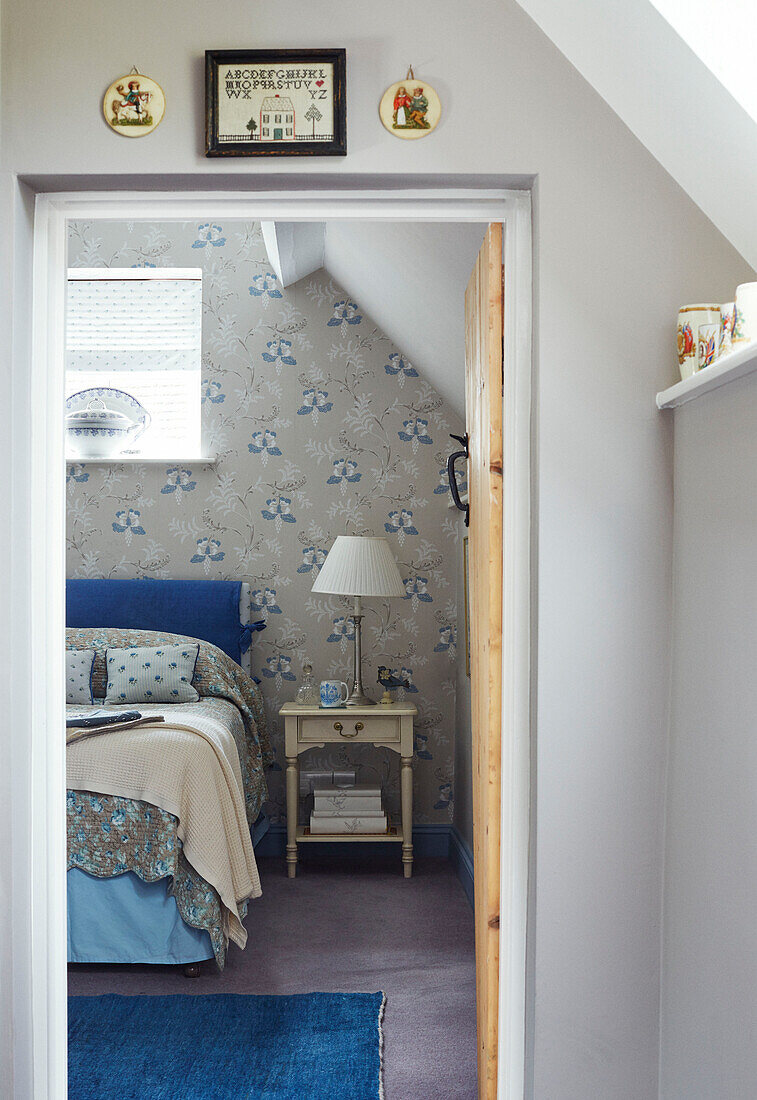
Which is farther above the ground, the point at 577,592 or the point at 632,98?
the point at 632,98

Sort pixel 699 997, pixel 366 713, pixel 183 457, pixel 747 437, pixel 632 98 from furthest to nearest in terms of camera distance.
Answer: pixel 183 457, pixel 366 713, pixel 632 98, pixel 699 997, pixel 747 437

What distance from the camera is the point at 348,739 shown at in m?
3.83

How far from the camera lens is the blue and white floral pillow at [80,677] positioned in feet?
12.0

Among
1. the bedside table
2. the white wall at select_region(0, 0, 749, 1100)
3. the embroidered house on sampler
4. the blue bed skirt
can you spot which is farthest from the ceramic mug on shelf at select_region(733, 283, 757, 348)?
the bedside table

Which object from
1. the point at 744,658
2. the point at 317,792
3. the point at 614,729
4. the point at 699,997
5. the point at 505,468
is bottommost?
the point at 317,792

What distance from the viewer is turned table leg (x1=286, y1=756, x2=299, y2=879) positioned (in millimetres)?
3832

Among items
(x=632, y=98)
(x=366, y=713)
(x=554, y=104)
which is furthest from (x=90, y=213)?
(x=366, y=713)

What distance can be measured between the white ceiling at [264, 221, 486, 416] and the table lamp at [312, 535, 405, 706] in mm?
737

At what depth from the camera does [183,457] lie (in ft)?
14.0

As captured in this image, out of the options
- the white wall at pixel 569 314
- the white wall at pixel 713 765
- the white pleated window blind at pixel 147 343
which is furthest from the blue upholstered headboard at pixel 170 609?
the white wall at pixel 713 765

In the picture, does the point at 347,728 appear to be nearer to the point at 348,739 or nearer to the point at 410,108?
the point at 348,739

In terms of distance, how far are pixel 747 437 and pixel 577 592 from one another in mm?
414

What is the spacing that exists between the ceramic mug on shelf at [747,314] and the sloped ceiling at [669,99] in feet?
1.06

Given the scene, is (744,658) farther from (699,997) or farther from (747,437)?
(699,997)
